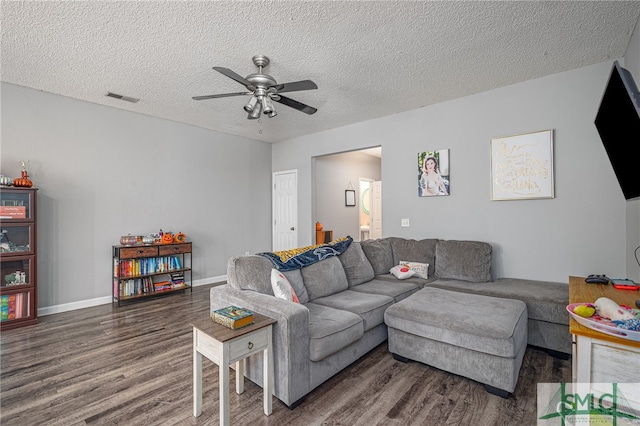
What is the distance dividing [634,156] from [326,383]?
2.40 meters

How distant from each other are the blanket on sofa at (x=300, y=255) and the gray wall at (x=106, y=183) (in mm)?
3003

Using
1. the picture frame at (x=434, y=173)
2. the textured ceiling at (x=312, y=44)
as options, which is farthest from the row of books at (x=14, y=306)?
the picture frame at (x=434, y=173)

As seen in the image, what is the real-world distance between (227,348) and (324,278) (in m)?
1.46

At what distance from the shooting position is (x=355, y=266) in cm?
353

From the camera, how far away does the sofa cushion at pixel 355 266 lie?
345 centimetres

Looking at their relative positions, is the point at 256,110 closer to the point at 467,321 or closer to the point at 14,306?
the point at 467,321

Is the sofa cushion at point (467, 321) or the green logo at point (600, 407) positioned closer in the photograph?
the green logo at point (600, 407)

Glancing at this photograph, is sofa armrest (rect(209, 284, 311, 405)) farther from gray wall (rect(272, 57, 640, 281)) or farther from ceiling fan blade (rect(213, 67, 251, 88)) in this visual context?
gray wall (rect(272, 57, 640, 281))

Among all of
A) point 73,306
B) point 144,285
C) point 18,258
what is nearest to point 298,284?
point 144,285

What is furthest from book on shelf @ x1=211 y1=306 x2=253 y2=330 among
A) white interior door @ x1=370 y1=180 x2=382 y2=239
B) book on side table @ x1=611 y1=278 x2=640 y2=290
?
white interior door @ x1=370 y1=180 x2=382 y2=239

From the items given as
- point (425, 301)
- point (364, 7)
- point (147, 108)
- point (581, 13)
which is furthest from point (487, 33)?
point (147, 108)

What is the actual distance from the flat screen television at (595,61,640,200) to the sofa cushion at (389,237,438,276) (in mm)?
2102

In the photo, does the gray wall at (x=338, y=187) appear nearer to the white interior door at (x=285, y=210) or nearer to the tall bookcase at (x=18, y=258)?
the white interior door at (x=285, y=210)

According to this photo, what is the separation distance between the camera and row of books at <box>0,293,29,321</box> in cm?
331
